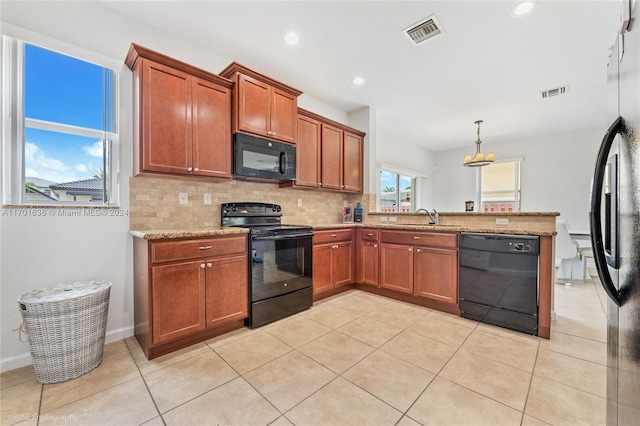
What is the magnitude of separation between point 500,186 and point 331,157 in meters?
4.98

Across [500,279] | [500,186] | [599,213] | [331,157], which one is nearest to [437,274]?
[500,279]

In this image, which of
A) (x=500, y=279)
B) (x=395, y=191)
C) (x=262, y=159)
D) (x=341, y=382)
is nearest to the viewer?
(x=341, y=382)

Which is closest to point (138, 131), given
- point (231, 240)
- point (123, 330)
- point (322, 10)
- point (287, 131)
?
point (231, 240)

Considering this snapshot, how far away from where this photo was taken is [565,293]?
142 inches

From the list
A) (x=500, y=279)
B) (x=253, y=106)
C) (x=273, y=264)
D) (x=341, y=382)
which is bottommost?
(x=341, y=382)

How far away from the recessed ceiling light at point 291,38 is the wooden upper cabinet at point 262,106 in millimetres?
408

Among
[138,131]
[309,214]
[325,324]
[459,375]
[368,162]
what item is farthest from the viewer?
[368,162]

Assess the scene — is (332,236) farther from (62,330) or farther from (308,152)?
(62,330)

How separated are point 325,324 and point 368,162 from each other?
2.66 m

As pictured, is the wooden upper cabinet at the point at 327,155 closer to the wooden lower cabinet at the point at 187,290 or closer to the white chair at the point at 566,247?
the wooden lower cabinet at the point at 187,290

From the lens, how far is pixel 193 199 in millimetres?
2699

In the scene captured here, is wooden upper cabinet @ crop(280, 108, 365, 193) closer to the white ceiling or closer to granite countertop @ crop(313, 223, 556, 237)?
the white ceiling

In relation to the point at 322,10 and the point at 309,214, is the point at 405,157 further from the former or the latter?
the point at 322,10

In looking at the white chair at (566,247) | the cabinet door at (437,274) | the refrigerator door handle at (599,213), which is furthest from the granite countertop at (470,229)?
the white chair at (566,247)
